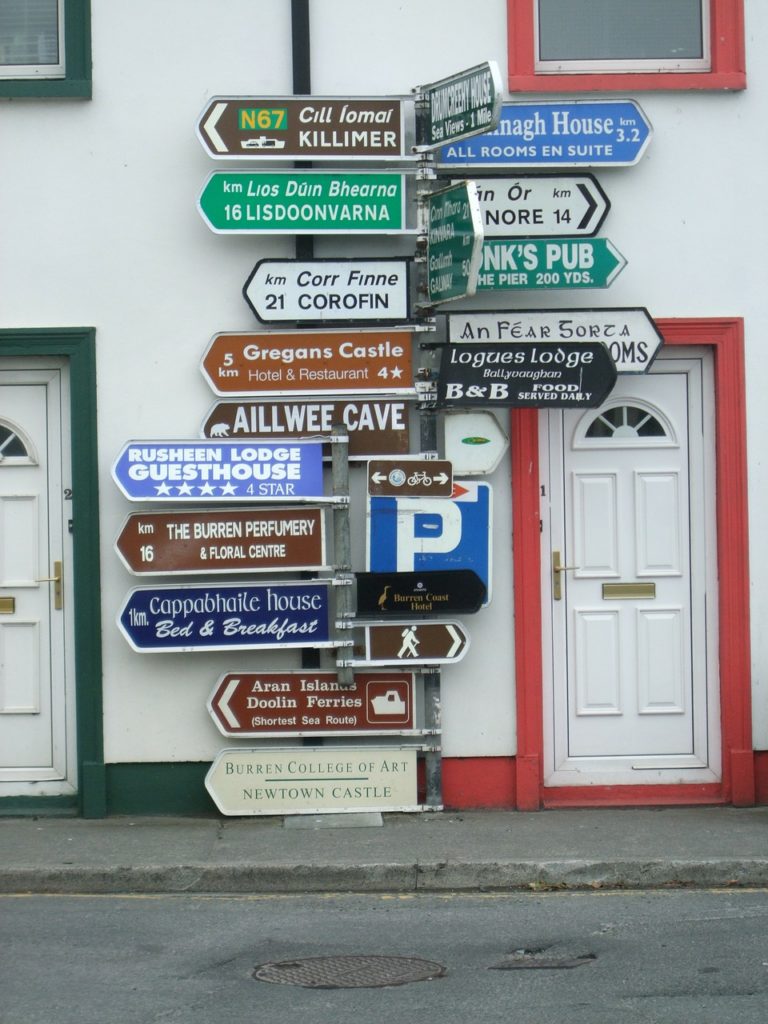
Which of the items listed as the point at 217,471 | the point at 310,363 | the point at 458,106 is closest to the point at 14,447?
the point at 217,471

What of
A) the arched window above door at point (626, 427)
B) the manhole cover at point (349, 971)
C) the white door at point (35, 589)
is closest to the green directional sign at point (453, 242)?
the arched window above door at point (626, 427)

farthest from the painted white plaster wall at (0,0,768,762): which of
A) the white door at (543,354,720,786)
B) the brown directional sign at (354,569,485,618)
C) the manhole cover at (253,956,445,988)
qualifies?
the manhole cover at (253,956,445,988)

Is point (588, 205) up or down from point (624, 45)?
down

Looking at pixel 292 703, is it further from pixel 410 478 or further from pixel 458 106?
pixel 458 106

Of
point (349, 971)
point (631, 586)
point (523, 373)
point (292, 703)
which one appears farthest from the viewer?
point (631, 586)

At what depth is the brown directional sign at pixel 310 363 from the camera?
8.22 m

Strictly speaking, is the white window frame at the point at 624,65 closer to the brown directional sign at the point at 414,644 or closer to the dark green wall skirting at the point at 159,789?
the brown directional sign at the point at 414,644

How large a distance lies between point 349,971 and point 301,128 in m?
4.58

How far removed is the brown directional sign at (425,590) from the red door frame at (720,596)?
36cm

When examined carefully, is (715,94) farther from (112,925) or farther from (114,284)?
(112,925)

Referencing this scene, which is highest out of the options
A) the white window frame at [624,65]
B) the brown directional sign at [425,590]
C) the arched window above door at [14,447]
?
the white window frame at [624,65]

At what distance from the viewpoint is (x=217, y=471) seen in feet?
26.6

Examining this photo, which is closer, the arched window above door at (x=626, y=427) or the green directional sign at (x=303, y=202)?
the green directional sign at (x=303, y=202)

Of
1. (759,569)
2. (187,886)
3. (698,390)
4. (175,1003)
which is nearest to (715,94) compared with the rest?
(698,390)
